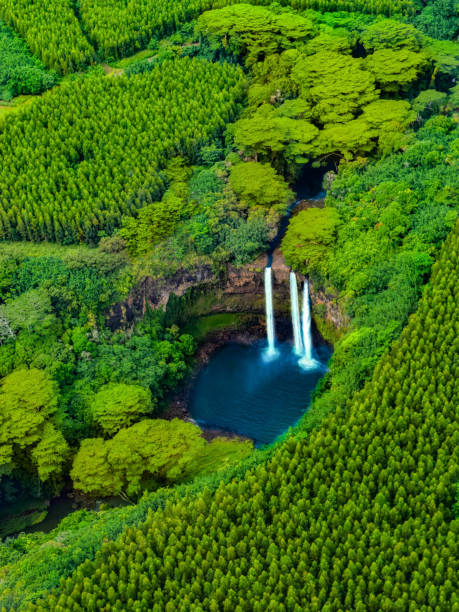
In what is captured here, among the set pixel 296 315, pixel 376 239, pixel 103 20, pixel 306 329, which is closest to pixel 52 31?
pixel 103 20

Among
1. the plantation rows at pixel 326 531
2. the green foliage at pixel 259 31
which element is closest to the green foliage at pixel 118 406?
the plantation rows at pixel 326 531

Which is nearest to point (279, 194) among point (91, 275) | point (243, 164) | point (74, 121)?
point (243, 164)

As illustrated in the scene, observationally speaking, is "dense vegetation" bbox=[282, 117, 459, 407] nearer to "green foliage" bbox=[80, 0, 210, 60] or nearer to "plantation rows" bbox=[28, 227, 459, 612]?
"plantation rows" bbox=[28, 227, 459, 612]

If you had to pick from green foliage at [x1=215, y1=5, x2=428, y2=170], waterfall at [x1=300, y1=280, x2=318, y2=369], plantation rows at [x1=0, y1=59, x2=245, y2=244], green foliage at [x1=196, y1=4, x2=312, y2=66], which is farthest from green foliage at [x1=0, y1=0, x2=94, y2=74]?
waterfall at [x1=300, y1=280, x2=318, y2=369]

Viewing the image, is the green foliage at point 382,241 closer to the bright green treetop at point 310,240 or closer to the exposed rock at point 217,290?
the bright green treetop at point 310,240

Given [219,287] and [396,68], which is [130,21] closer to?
[396,68]

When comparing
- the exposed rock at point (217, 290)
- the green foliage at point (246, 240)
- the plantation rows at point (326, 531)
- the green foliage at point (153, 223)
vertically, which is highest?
the green foliage at point (153, 223)
